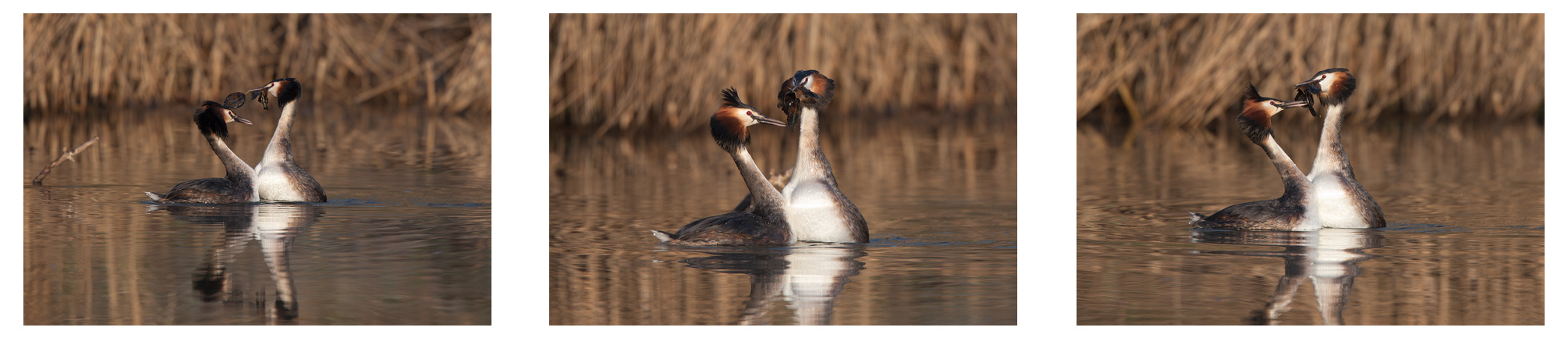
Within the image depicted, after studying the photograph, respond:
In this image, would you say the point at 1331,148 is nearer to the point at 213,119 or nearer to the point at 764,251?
the point at 764,251

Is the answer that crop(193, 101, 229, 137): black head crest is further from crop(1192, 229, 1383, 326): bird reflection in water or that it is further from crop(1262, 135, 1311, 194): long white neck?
crop(1262, 135, 1311, 194): long white neck

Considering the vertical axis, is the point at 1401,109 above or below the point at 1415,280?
above

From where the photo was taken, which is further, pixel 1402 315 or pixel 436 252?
pixel 436 252

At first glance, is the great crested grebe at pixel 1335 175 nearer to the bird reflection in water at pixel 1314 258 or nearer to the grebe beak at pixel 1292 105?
the bird reflection in water at pixel 1314 258

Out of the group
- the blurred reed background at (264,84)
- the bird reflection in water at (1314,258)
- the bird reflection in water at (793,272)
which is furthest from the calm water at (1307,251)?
the blurred reed background at (264,84)

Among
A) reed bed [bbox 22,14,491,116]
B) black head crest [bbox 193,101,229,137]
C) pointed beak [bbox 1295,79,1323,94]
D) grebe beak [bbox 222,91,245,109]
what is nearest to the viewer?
pointed beak [bbox 1295,79,1323,94]

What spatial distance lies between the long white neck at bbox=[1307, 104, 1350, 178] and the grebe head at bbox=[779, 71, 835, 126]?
192 centimetres

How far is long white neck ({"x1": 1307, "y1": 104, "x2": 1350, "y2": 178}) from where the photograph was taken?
20.8 ft

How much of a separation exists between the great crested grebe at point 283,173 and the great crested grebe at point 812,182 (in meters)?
2.25

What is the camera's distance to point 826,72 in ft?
36.7

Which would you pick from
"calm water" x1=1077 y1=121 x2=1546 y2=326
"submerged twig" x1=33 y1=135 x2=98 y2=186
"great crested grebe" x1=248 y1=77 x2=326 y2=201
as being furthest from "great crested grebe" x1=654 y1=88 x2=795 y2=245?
"submerged twig" x1=33 y1=135 x2=98 y2=186
